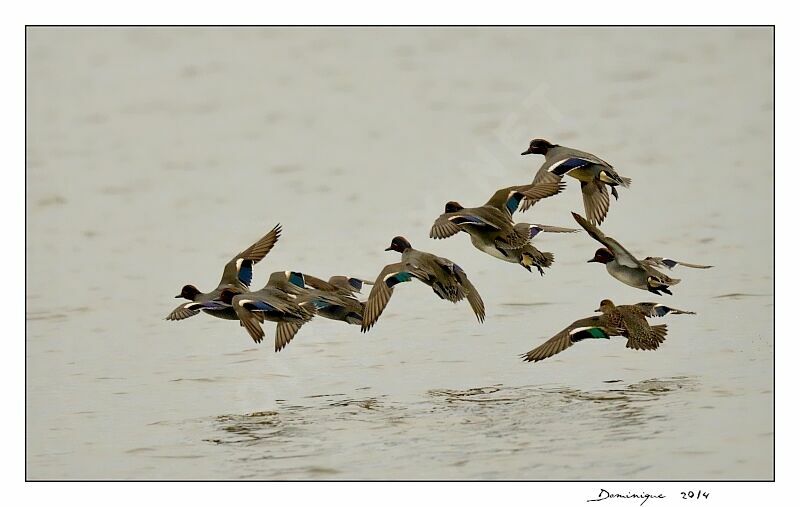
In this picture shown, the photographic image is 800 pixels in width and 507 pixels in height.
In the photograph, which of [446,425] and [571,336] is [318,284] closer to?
[446,425]

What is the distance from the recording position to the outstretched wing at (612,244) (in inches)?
431

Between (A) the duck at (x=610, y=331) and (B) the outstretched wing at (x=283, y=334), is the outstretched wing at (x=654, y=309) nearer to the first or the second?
(A) the duck at (x=610, y=331)

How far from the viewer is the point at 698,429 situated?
35.0 ft

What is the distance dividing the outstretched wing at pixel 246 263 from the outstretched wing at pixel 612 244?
101 inches

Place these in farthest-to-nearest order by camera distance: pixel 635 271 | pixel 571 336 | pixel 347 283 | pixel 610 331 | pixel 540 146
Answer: pixel 540 146 < pixel 347 283 < pixel 635 271 < pixel 610 331 < pixel 571 336

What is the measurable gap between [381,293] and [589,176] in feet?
6.30

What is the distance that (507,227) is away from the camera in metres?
11.9

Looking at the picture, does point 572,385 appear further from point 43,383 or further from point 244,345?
point 43,383

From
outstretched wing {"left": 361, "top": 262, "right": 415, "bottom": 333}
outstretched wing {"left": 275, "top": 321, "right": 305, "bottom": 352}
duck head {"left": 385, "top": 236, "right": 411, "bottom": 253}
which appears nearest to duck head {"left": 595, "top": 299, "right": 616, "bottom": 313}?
outstretched wing {"left": 361, "top": 262, "right": 415, "bottom": 333}

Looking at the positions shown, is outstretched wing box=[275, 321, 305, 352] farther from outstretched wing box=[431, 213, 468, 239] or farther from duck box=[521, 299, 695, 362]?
duck box=[521, 299, 695, 362]

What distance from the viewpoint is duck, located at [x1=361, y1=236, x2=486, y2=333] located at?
11312 mm

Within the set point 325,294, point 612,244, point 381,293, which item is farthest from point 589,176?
point 325,294

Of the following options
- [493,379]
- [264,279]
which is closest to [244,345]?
[264,279]

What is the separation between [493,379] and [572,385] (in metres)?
0.57
